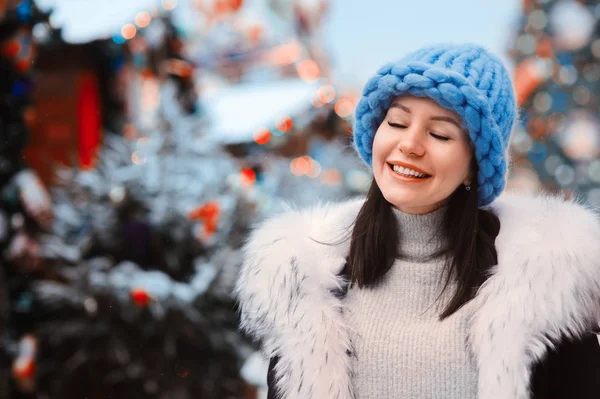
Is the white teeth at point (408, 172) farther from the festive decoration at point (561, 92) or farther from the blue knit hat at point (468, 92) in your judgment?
the festive decoration at point (561, 92)

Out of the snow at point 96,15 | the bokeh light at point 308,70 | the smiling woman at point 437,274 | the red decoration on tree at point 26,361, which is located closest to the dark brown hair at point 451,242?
Answer: the smiling woman at point 437,274

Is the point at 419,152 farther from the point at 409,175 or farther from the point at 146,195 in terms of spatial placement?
the point at 146,195

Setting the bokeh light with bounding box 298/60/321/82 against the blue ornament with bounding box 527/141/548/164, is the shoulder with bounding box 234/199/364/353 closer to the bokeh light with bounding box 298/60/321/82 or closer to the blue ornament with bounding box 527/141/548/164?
the blue ornament with bounding box 527/141/548/164

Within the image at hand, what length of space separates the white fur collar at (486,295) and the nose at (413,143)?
32cm

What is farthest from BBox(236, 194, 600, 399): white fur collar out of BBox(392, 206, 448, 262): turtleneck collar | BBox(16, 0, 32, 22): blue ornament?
BBox(16, 0, 32, 22): blue ornament

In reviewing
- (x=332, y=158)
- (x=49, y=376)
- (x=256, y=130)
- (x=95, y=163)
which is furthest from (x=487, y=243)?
(x=256, y=130)

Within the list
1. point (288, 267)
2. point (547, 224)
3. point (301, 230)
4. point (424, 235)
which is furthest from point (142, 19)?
point (547, 224)

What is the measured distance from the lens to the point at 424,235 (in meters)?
1.46

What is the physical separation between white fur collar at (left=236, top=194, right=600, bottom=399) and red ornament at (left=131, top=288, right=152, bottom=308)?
121 cm

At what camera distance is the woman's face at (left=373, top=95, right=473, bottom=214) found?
51.8 inches

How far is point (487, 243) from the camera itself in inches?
56.9

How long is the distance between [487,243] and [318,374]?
50 centimetres

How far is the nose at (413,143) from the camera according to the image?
1.31 metres

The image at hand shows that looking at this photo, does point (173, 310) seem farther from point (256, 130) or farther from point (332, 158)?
point (256, 130)
